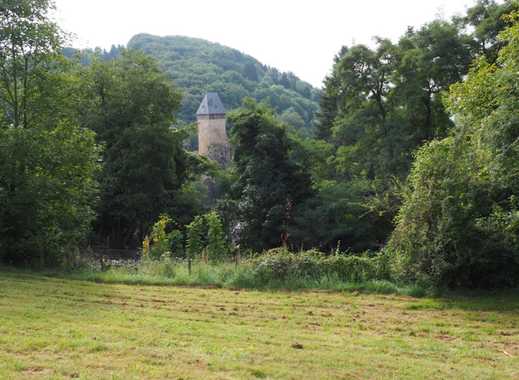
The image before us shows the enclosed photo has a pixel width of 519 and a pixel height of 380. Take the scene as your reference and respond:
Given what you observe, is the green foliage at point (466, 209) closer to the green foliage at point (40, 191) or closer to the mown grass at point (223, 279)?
the mown grass at point (223, 279)

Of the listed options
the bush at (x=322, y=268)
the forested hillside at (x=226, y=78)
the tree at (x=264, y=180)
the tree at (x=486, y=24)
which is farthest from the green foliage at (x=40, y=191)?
the forested hillside at (x=226, y=78)

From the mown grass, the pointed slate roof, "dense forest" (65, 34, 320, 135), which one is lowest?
the mown grass

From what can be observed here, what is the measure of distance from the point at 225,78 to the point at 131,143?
10188cm

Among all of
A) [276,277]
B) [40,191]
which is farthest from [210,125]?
[276,277]

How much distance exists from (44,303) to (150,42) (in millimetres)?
184105

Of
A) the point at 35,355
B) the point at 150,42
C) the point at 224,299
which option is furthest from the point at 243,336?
the point at 150,42

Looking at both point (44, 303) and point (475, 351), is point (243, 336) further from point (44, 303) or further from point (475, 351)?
point (44, 303)

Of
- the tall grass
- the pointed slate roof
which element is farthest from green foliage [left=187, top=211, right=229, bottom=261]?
the pointed slate roof

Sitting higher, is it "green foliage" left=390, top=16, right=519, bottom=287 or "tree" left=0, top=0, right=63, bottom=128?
"tree" left=0, top=0, right=63, bottom=128

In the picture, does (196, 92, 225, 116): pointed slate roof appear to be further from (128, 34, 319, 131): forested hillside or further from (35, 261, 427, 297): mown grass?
(35, 261, 427, 297): mown grass

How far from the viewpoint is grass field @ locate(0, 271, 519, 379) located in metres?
6.74

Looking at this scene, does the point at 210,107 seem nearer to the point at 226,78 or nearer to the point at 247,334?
the point at 226,78

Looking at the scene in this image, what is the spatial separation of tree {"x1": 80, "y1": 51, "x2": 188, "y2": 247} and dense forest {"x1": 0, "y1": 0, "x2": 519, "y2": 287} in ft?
0.32

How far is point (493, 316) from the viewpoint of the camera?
11.7m
